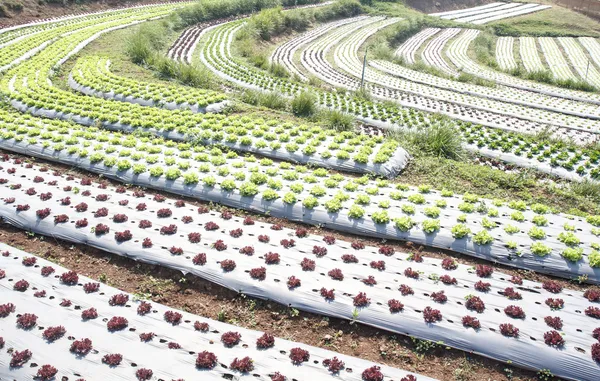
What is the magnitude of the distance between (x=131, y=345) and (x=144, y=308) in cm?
96

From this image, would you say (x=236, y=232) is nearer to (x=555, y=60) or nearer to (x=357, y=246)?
(x=357, y=246)

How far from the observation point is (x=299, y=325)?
945cm

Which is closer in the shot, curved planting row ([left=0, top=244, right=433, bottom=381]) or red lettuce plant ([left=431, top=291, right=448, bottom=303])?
curved planting row ([left=0, top=244, right=433, bottom=381])

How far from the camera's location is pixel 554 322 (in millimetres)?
9055

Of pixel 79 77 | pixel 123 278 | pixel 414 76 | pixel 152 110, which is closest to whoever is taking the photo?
pixel 123 278

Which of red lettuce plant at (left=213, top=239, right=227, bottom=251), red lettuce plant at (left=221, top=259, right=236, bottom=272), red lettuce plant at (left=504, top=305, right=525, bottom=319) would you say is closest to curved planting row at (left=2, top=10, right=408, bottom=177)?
red lettuce plant at (left=213, top=239, right=227, bottom=251)

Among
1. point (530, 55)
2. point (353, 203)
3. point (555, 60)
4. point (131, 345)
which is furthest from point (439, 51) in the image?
point (131, 345)

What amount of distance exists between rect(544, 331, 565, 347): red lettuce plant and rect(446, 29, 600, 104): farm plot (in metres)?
23.4

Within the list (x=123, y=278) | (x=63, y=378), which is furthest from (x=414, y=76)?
(x=63, y=378)

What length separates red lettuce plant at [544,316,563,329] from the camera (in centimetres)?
901

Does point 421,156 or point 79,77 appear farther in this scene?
point 79,77

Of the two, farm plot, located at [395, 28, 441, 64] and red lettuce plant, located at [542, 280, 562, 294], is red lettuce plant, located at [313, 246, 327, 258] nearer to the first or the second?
red lettuce plant, located at [542, 280, 562, 294]

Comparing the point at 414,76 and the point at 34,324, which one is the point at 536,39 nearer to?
the point at 414,76

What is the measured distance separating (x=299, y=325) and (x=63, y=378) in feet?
14.5
